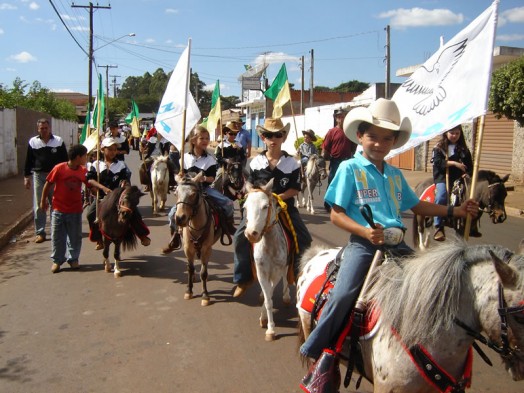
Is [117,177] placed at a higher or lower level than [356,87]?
lower

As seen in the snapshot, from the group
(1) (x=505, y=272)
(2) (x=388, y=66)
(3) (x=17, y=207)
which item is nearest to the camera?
(1) (x=505, y=272)

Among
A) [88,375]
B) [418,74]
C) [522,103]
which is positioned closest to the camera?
[418,74]

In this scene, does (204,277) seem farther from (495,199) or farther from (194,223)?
(495,199)

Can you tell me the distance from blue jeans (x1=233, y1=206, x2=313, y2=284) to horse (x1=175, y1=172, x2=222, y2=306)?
0.68 meters

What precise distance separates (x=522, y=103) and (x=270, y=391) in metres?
10.2

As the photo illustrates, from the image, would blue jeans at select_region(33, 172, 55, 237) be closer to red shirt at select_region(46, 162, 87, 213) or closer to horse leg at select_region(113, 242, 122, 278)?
red shirt at select_region(46, 162, 87, 213)

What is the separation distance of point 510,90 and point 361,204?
33.5 ft

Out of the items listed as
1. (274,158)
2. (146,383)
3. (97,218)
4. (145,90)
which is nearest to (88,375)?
(146,383)

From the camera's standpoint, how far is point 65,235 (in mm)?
7570

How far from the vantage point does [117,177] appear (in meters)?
8.00

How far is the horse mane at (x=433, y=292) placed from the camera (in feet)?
7.83

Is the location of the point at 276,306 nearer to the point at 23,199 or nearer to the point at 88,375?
the point at 88,375

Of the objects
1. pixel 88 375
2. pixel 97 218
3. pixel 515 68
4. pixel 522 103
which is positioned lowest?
pixel 88 375

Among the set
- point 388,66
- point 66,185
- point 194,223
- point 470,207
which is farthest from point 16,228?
point 388,66
